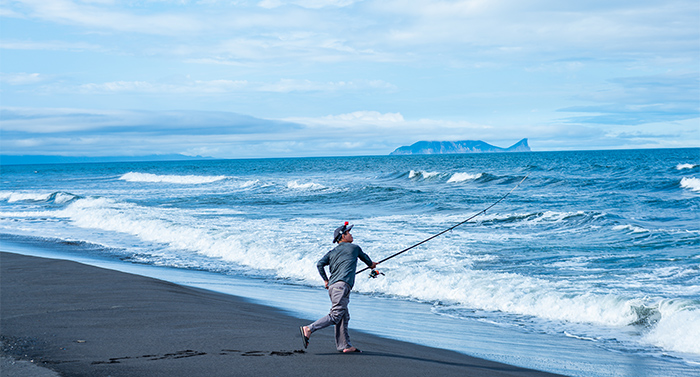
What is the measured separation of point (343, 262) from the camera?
5.89m

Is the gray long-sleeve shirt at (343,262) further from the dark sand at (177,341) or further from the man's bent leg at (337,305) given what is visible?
the dark sand at (177,341)

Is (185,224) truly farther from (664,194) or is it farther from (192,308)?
(664,194)

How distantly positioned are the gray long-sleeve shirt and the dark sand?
815 millimetres

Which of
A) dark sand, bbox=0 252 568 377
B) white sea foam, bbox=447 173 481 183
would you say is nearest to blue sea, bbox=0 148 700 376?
dark sand, bbox=0 252 568 377

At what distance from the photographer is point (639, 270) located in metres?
11.4

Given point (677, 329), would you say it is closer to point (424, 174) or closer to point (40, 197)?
point (40, 197)

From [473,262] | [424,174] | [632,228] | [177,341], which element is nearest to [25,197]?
[424,174]

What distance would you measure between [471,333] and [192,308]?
3.92m

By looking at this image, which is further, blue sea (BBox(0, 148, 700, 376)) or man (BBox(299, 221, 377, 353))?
blue sea (BBox(0, 148, 700, 376))

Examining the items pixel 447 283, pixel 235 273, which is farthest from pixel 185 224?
pixel 447 283

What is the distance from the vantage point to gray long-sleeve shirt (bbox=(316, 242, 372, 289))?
587cm

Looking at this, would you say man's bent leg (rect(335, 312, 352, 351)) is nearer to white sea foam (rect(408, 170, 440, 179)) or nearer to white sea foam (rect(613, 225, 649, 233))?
white sea foam (rect(613, 225, 649, 233))

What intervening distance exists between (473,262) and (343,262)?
7252 millimetres

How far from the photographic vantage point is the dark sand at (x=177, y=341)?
5387mm
